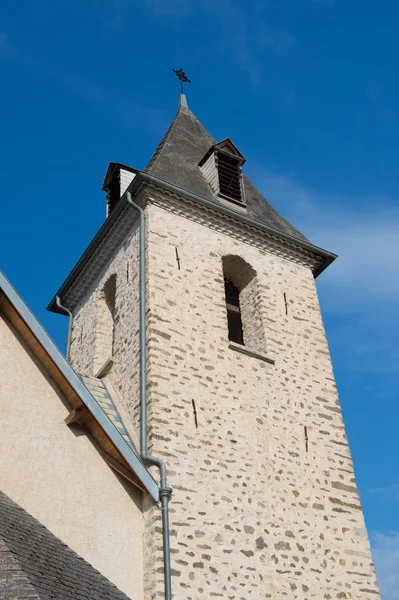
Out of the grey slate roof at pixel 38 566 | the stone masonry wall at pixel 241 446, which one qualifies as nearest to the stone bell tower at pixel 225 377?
the stone masonry wall at pixel 241 446

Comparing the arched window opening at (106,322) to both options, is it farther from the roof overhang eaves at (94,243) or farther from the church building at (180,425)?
the roof overhang eaves at (94,243)

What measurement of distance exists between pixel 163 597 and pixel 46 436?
2237 millimetres

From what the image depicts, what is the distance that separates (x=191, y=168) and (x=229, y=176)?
0.78 meters

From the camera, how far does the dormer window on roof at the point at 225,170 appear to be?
13.6 m

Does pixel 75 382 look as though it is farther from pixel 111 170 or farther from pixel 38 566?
pixel 111 170

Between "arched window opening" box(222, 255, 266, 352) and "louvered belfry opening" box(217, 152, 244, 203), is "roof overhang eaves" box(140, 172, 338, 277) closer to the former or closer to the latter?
"arched window opening" box(222, 255, 266, 352)

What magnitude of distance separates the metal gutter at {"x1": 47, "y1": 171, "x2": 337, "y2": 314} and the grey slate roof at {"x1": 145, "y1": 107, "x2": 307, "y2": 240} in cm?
43

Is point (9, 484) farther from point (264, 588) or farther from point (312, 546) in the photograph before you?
point (312, 546)

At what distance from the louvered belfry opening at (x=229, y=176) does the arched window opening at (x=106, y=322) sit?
2.87m

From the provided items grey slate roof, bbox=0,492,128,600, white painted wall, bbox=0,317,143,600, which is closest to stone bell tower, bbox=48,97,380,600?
white painted wall, bbox=0,317,143,600

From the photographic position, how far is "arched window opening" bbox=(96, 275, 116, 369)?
11992 mm

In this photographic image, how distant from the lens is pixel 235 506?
8.91 metres

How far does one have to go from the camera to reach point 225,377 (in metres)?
10.2

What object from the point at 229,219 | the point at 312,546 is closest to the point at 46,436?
the point at 312,546
